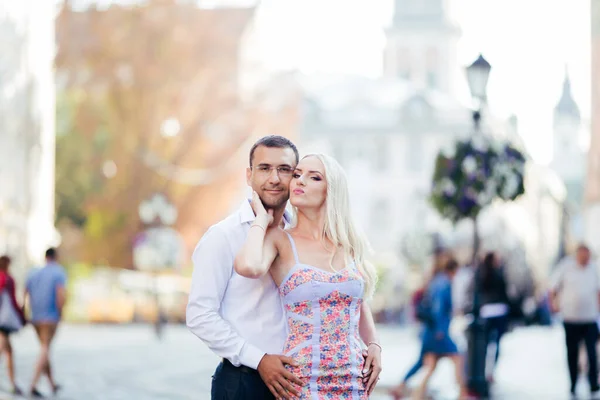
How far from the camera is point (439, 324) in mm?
13414

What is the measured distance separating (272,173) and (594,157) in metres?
26.7

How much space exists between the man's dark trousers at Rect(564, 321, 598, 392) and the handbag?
6.03 metres

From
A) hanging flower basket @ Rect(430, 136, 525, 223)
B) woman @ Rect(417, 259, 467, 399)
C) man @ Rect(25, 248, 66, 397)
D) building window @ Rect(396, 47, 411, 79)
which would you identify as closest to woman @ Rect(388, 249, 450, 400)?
woman @ Rect(417, 259, 467, 399)

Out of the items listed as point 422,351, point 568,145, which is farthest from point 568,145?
point 422,351

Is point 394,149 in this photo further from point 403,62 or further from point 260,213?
point 260,213

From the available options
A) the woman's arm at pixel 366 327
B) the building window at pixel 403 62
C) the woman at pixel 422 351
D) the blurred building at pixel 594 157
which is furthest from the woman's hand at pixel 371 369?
the building window at pixel 403 62

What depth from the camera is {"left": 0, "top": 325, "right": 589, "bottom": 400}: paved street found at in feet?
51.6

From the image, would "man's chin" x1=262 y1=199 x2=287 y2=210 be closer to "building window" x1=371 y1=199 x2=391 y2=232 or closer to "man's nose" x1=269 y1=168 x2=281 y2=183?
"man's nose" x1=269 y1=168 x2=281 y2=183

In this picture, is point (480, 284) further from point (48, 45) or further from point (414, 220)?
point (414, 220)

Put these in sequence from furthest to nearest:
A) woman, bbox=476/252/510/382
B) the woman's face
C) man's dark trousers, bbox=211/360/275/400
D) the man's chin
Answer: woman, bbox=476/252/510/382
the man's chin
man's dark trousers, bbox=211/360/275/400
the woman's face

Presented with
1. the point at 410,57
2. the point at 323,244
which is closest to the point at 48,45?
the point at 323,244

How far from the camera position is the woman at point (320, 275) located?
4.62 m

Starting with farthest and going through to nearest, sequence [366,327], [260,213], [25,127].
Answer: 1. [25,127]
2. [366,327]
3. [260,213]

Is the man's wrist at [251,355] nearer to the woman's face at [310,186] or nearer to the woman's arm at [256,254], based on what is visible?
the woman's arm at [256,254]
